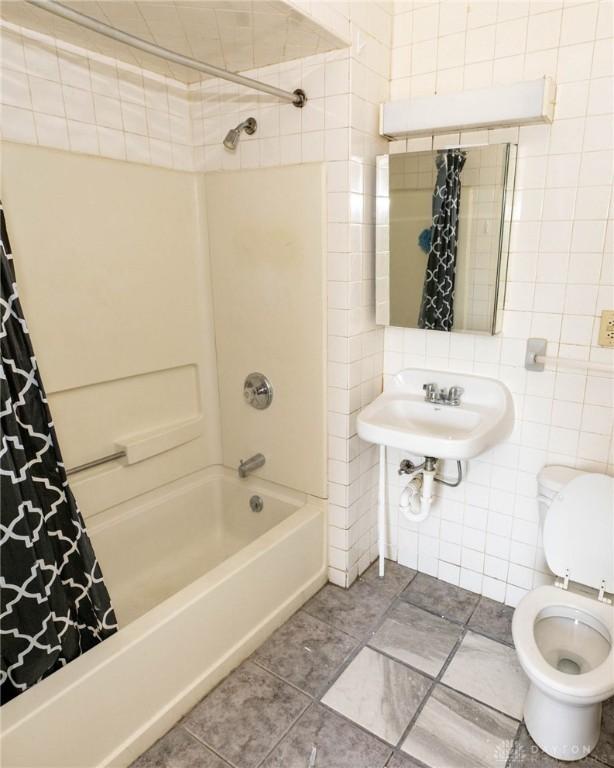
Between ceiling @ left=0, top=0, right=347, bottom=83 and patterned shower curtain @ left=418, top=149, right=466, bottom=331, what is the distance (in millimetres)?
553

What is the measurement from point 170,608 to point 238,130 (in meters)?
1.72

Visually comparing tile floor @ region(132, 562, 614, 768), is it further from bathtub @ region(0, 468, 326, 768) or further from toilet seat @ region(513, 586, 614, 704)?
toilet seat @ region(513, 586, 614, 704)

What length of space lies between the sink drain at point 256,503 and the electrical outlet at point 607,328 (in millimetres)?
1509

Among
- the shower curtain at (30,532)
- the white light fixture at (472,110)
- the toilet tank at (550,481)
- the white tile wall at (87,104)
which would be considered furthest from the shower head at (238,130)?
the toilet tank at (550,481)

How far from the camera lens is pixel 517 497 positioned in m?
2.02

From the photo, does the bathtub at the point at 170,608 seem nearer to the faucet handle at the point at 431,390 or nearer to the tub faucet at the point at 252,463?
the tub faucet at the point at 252,463

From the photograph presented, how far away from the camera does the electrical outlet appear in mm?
1704

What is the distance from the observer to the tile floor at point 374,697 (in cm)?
152

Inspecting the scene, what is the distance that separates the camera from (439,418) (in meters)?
2.01

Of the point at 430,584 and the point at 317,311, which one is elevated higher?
the point at 317,311

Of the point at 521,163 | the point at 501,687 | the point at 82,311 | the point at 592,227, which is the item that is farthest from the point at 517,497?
the point at 82,311

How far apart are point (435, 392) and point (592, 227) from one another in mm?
788

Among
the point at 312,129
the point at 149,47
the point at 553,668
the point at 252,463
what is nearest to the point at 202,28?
the point at 149,47

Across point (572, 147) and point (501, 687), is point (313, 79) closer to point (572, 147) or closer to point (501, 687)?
point (572, 147)
